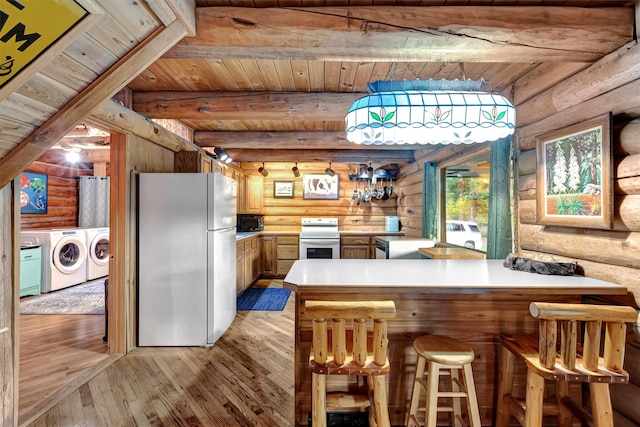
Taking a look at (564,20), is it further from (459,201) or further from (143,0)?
(459,201)

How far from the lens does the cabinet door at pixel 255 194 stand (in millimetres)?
5461

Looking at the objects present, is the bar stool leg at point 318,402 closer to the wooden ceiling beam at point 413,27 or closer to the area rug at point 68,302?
the wooden ceiling beam at point 413,27

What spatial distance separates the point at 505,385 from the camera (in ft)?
5.17

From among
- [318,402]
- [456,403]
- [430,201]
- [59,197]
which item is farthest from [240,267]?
[59,197]

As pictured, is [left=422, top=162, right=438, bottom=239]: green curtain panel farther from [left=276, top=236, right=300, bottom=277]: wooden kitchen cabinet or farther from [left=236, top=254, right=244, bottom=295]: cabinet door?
[left=236, top=254, right=244, bottom=295]: cabinet door

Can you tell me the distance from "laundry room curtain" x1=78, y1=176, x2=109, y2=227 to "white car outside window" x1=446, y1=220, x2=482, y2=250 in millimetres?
6104

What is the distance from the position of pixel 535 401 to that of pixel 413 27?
1921 mm

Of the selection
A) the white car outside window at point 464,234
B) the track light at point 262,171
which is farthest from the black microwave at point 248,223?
the white car outside window at point 464,234

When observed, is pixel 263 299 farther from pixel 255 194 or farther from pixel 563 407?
pixel 563 407

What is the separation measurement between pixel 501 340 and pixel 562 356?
358 mm

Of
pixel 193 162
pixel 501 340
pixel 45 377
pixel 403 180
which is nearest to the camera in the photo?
pixel 501 340

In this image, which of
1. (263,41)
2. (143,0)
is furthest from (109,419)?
(263,41)

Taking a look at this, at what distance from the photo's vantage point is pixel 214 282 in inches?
104

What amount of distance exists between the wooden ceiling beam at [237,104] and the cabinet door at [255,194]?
2866mm
